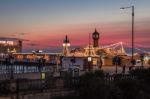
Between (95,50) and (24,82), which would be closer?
(24,82)

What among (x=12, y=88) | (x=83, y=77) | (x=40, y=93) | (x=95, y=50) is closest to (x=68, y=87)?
(x=83, y=77)

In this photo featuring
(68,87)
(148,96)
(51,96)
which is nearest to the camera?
(51,96)

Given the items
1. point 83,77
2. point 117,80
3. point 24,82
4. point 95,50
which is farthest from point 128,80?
point 95,50

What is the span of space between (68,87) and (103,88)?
2.96 metres

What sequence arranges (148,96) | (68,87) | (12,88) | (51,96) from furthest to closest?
(148,96) < (68,87) < (51,96) < (12,88)

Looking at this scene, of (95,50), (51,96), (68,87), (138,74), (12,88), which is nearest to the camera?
(12,88)

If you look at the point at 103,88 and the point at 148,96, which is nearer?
the point at 103,88

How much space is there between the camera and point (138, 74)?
43156mm

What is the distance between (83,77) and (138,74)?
10.7 meters

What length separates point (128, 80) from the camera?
3600 cm

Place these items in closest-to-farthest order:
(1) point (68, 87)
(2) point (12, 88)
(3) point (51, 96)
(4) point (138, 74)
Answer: (2) point (12, 88)
(3) point (51, 96)
(1) point (68, 87)
(4) point (138, 74)

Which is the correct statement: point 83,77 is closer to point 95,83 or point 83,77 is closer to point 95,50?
point 95,83

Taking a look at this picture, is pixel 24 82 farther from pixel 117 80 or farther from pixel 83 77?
pixel 117 80

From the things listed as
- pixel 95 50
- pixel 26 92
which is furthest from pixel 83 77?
pixel 95 50
